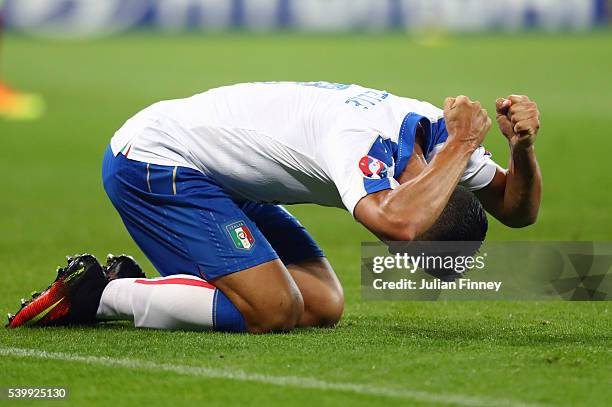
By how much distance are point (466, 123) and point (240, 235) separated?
115 cm

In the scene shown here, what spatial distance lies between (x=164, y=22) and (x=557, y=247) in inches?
1001

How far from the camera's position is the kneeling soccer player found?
16.8 ft

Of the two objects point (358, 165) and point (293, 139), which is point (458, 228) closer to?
point (358, 165)

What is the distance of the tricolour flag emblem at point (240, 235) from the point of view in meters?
5.52

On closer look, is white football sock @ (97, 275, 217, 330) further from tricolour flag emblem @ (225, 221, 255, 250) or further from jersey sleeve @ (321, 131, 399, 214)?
jersey sleeve @ (321, 131, 399, 214)

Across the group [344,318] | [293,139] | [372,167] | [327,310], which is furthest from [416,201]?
[344,318]

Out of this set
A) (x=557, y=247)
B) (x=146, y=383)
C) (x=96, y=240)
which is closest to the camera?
(x=146, y=383)

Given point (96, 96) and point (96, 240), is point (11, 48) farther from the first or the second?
point (96, 240)

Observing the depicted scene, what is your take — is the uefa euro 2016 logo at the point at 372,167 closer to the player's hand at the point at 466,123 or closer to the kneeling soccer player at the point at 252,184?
the kneeling soccer player at the point at 252,184

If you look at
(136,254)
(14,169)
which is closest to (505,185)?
(136,254)

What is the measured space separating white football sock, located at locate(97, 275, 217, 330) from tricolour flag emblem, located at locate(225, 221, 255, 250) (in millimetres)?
234

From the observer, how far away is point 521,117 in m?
5.21

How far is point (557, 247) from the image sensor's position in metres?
7.23

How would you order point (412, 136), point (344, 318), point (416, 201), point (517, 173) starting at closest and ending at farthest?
1. point (416, 201)
2. point (412, 136)
3. point (517, 173)
4. point (344, 318)
